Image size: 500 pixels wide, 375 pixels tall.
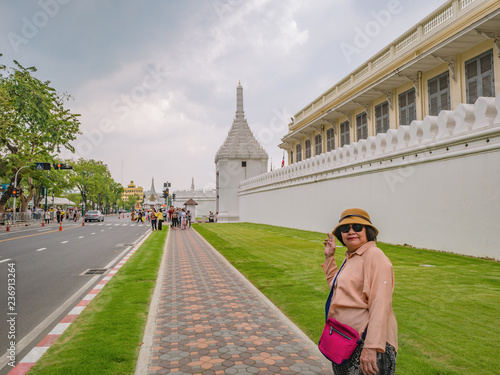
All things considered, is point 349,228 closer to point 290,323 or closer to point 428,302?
point 290,323

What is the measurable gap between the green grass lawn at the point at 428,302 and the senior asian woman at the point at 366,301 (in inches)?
67.3

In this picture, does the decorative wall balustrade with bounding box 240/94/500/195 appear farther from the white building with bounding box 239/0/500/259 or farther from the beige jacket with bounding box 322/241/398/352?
the beige jacket with bounding box 322/241/398/352

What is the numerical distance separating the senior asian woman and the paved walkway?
5.39 feet

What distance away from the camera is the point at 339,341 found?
2549 mm

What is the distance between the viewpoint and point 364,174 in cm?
1716

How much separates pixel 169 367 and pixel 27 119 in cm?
3887

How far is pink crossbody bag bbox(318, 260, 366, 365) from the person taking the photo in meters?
2.48

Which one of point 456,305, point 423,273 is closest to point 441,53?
point 423,273

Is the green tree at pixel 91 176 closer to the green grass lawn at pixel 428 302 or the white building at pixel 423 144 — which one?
the white building at pixel 423 144

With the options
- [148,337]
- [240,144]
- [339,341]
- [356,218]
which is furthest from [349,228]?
[240,144]

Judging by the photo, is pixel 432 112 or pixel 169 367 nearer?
pixel 169 367

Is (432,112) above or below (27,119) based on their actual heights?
below

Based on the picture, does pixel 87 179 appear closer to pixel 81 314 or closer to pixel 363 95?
pixel 363 95

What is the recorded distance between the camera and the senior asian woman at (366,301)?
243 cm
